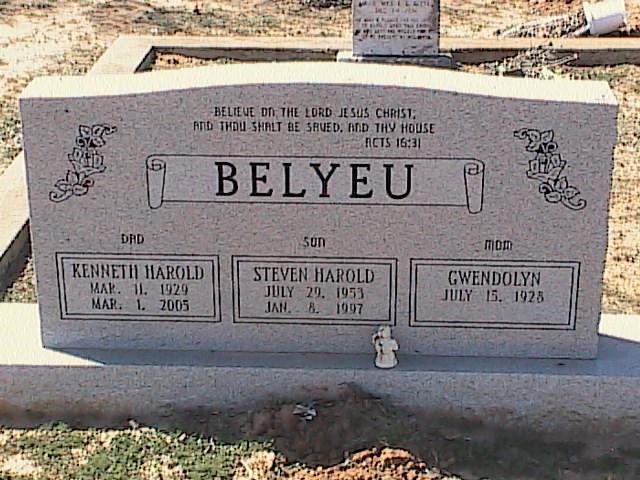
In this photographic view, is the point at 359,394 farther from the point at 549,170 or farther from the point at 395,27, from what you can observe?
the point at 395,27

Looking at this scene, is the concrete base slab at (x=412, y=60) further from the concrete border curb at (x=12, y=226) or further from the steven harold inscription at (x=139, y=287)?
the steven harold inscription at (x=139, y=287)

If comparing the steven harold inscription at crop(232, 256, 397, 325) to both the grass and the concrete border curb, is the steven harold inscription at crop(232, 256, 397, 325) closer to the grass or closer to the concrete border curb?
the grass

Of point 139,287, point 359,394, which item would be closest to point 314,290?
point 359,394

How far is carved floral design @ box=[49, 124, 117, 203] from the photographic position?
479 centimetres

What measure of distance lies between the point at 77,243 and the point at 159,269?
0.38 meters

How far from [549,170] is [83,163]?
197 cm

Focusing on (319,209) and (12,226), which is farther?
(12,226)

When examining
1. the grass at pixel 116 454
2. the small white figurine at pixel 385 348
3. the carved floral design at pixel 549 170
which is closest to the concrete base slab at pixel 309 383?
the small white figurine at pixel 385 348

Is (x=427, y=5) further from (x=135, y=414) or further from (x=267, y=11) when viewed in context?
(x=135, y=414)

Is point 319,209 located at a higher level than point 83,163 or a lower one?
lower

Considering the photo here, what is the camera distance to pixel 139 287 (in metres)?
5.06

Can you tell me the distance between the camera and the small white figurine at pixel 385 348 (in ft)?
16.2

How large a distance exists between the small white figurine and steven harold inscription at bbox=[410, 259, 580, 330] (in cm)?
16

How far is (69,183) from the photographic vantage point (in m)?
4.88
